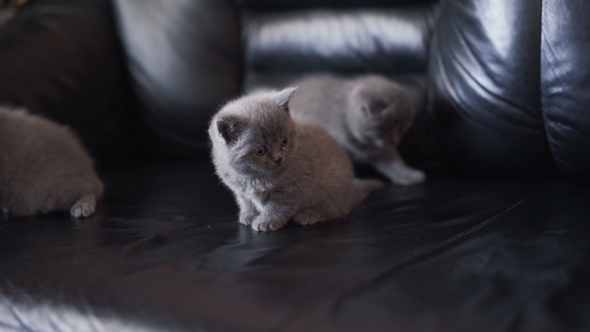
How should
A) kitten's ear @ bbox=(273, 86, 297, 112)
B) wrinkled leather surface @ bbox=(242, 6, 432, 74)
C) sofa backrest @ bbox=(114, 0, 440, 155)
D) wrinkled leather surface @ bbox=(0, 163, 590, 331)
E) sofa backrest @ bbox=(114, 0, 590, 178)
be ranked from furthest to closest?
sofa backrest @ bbox=(114, 0, 440, 155) → wrinkled leather surface @ bbox=(242, 6, 432, 74) → sofa backrest @ bbox=(114, 0, 590, 178) → kitten's ear @ bbox=(273, 86, 297, 112) → wrinkled leather surface @ bbox=(0, 163, 590, 331)

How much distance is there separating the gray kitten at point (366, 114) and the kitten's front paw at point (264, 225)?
0.52 meters

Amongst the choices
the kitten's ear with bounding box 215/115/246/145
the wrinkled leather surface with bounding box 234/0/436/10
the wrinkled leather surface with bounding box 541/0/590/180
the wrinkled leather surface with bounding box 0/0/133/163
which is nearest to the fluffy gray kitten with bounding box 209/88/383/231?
the kitten's ear with bounding box 215/115/246/145

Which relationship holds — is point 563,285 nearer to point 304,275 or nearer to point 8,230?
point 304,275

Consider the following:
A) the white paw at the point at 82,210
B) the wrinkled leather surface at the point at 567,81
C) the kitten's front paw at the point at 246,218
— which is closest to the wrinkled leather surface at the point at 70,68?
the white paw at the point at 82,210

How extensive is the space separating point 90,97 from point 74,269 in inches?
46.7

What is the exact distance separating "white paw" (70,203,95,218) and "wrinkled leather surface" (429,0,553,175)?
3.97 ft

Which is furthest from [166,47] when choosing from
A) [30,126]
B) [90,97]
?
[30,126]

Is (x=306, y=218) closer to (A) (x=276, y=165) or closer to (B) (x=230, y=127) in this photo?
(A) (x=276, y=165)

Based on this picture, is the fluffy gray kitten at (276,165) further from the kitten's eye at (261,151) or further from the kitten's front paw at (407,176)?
the kitten's front paw at (407,176)

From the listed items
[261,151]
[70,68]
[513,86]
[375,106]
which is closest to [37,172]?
[70,68]

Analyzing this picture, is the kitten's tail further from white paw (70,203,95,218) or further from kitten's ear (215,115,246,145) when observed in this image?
white paw (70,203,95,218)

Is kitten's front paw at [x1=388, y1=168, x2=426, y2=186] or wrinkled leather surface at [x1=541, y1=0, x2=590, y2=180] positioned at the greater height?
wrinkled leather surface at [x1=541, y1=0, x2=590, y2=180]

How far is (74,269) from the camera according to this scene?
45.5 inches

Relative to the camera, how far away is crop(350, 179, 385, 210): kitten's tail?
162cm
